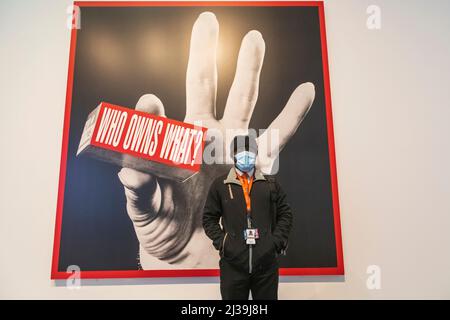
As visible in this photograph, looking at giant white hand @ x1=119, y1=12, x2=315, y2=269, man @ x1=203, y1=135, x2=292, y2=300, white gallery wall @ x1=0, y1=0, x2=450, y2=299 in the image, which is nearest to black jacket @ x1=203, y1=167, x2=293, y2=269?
man @ x1=203, y1=135, x2=292, y2=300

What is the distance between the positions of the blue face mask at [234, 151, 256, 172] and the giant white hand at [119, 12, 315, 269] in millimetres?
562

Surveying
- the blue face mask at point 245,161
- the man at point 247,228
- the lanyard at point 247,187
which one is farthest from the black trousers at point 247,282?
the blue face mask at point 245,161

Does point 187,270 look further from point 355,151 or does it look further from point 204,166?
point 355,151

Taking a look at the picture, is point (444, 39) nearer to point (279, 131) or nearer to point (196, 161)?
point (279, 131)

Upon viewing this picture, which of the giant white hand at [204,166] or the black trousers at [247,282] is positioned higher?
the giant white hand at [204,166]

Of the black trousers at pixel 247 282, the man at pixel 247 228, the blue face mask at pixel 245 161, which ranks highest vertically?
the blue face mask at pixel 245 161

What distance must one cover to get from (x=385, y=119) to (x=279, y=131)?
89cm

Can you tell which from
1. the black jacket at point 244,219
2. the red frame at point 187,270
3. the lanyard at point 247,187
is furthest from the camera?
the red frame at point 187,270

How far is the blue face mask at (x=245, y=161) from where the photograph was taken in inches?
78.5

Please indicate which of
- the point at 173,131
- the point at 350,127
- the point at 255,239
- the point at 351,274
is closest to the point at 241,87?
the point at 173,131

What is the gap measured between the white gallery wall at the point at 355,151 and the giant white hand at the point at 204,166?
9.1 inches

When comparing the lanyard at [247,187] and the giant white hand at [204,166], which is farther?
the giant white hand at [204,166]

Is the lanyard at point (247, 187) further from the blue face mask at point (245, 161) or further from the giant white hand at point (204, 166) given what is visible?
the giant white hand at point (204, 166)

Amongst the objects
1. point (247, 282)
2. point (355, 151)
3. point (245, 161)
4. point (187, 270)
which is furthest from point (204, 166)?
point (355, 151)
